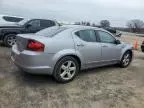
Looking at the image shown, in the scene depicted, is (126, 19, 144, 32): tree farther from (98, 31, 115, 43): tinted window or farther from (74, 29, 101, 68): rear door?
(74, 29, 101, 68): rear door

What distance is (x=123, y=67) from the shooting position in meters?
7.75

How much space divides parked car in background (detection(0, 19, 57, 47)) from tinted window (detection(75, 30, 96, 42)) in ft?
17.9

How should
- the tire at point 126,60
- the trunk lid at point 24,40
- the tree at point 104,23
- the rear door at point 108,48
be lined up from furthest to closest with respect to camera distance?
1. the tree at point 104,23
2. the tire at point 126,60
3. the rear door at point 108,48
4. the trunk lid at point 24,40

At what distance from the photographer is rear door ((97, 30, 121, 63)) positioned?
6.65m

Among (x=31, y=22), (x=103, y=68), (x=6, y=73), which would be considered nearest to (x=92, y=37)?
(x=103, y=68)

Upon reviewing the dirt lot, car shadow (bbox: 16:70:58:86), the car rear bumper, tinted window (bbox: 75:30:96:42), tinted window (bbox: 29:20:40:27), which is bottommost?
the dirt lot

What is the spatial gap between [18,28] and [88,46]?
5.91 meters

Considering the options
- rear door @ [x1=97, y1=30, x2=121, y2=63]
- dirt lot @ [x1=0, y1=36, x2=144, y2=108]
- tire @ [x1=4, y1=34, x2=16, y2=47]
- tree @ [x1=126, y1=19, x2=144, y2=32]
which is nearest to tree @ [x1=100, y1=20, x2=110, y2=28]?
tree @ [x1=126, y1=19, x2=144, y2=32]

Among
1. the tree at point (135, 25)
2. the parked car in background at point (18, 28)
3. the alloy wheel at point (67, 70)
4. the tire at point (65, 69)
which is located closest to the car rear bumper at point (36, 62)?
the tire at point (65, 69)

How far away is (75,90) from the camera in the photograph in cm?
Result: 523

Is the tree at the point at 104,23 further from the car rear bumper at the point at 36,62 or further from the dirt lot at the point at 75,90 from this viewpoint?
the car rear bumper at the point at 36,62

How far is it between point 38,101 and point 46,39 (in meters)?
1.56

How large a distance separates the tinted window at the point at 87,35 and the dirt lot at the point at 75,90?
1.11 m

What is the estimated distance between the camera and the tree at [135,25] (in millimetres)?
54188
